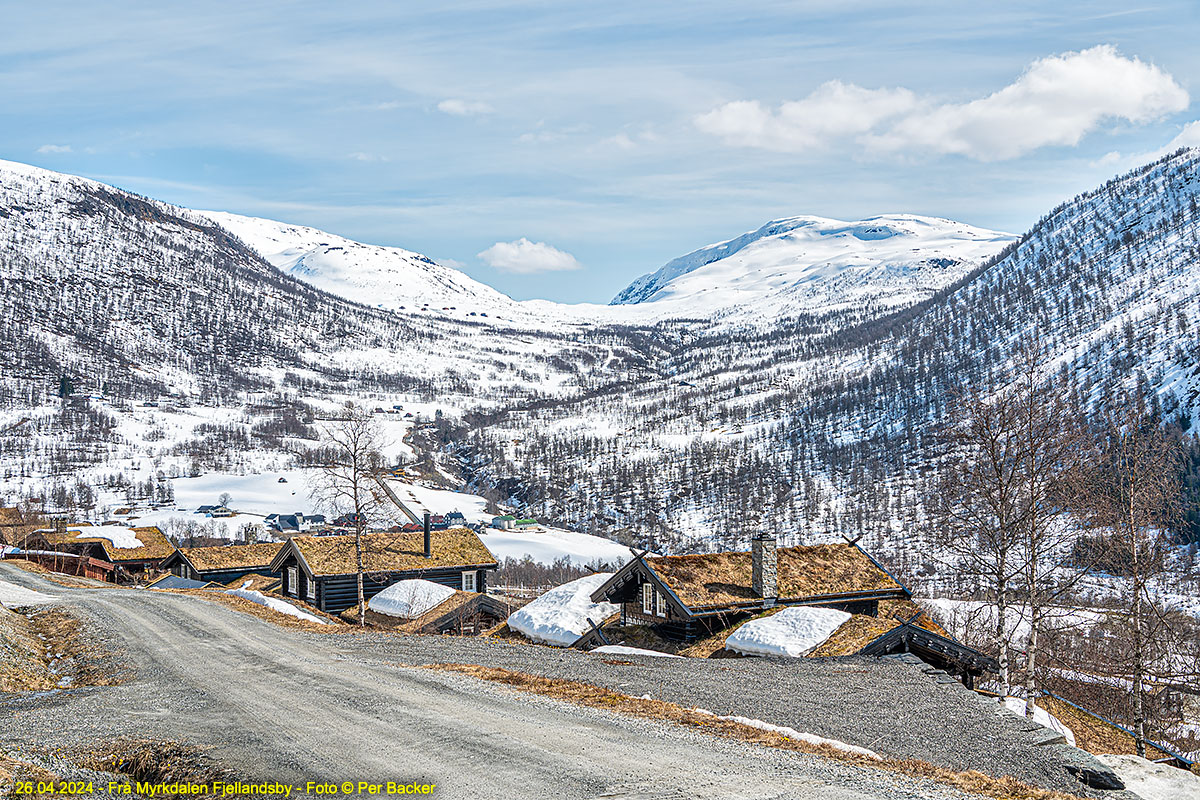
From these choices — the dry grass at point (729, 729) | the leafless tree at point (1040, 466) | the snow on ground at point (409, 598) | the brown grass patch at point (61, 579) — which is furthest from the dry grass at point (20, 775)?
the brown grass patch at point (61, 579)

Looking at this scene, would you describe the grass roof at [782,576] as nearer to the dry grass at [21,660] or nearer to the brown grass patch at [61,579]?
the dry grass at [21,660]

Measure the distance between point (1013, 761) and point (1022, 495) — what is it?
1211 centimetres

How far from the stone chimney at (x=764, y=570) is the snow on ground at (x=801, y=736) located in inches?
714

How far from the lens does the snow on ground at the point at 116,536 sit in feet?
237

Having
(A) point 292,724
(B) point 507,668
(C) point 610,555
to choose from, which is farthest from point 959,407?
(C) point 610,555

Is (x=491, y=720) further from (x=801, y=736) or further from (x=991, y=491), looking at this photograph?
(x=991, y=491)

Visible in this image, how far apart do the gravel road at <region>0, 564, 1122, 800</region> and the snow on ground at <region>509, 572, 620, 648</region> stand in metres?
11.2

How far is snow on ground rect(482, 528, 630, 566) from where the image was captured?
170 meters

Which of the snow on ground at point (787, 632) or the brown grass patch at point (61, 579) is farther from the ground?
the snow on ground at point (787, 632)

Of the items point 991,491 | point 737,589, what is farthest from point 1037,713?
point 737,589

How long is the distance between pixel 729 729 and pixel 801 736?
1.37m

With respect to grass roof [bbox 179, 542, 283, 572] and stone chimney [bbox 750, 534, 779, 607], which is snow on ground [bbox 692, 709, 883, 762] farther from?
grass roof [bbox 179, 542, 283, 572]

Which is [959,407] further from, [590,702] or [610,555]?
[610,555]

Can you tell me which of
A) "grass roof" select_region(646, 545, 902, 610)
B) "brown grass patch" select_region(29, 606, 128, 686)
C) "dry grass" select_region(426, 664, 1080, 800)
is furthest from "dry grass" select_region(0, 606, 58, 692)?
"grass roof" select_region(646, 545, 902, 610)
